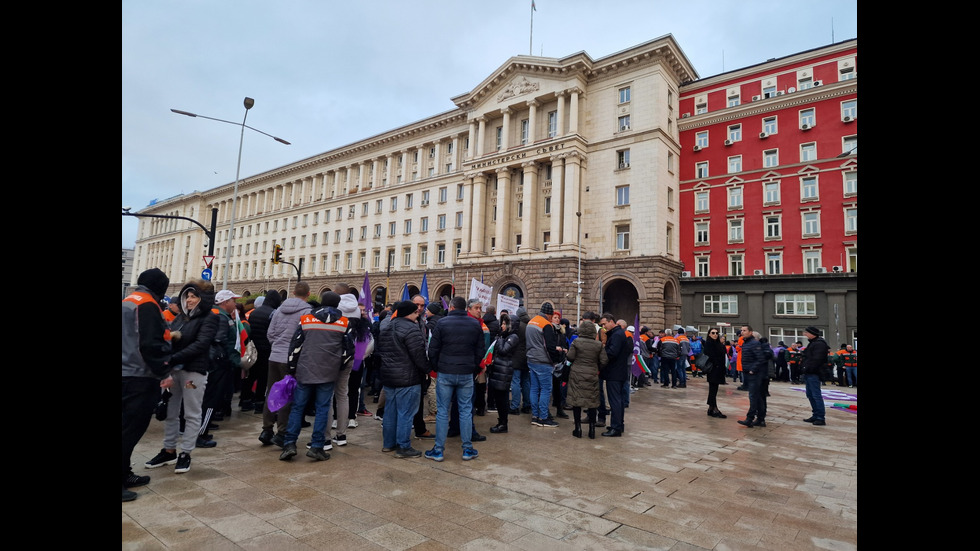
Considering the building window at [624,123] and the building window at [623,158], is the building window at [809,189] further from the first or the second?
the building window at [624,123]

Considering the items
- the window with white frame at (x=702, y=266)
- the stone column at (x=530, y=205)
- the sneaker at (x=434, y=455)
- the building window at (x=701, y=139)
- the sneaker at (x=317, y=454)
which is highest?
the building window at (x=701, y=139)

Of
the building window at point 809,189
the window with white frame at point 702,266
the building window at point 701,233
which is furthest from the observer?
the building window at point 701,233

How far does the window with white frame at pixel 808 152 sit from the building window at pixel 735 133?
3918mm

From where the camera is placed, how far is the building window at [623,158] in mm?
33500

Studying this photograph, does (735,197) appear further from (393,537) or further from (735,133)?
(393,537)

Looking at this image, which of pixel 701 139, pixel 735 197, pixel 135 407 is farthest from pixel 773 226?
pixel 135 407

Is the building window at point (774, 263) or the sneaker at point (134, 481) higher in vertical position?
the building window at point (774, 263)

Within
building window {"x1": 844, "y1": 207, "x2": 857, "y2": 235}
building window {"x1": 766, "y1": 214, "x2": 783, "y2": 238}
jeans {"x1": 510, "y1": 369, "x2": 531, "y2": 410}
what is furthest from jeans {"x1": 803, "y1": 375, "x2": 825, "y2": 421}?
building window {"x1": 766, "y1": 214, "x2": 783, "y2": 238}

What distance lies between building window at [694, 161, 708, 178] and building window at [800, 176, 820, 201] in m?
6.01

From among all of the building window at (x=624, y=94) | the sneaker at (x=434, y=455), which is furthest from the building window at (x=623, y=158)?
the sneaker at (x=434, y=455)

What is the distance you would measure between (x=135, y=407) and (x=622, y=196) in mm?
32288

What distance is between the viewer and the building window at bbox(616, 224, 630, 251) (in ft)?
108

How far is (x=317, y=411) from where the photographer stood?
20.0 ft
